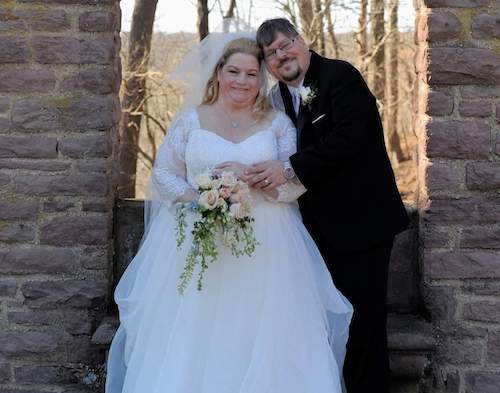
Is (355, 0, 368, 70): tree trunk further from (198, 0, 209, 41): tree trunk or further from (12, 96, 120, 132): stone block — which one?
(12, 96, 120, 132): stone block

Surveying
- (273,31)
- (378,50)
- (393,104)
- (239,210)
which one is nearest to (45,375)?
(239,210)

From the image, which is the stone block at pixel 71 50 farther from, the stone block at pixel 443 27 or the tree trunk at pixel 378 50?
the tree trunk at pixel 378 50

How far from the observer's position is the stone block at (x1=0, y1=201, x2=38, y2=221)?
4.09 meters

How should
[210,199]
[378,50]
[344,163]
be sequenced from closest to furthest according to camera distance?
[210,199]
[344,163]
[378,50]

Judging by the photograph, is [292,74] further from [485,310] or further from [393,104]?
[393,104]

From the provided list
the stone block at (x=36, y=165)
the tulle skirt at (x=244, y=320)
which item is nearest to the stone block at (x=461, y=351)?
the tulle skirt at (x=244, y=320)

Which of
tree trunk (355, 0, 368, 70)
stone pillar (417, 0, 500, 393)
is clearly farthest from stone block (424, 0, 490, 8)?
tree trunk (355, 0, 368, 70)

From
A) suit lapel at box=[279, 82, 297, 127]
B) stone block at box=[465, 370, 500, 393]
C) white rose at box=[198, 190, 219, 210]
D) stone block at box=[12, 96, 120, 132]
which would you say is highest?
suit lapel at box=[279, 82, 297, 127]

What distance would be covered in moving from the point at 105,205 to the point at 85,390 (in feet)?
3.41

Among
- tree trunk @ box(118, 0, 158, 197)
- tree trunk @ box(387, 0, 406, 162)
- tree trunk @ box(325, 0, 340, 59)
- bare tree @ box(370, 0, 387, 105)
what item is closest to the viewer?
tree trunk @ box(118, 0, 158, 197)

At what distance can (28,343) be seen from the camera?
163 inches

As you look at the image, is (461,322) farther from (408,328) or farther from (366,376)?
(366,376)

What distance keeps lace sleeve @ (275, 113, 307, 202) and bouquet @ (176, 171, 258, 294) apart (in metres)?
0.23

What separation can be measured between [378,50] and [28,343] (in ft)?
22.0
